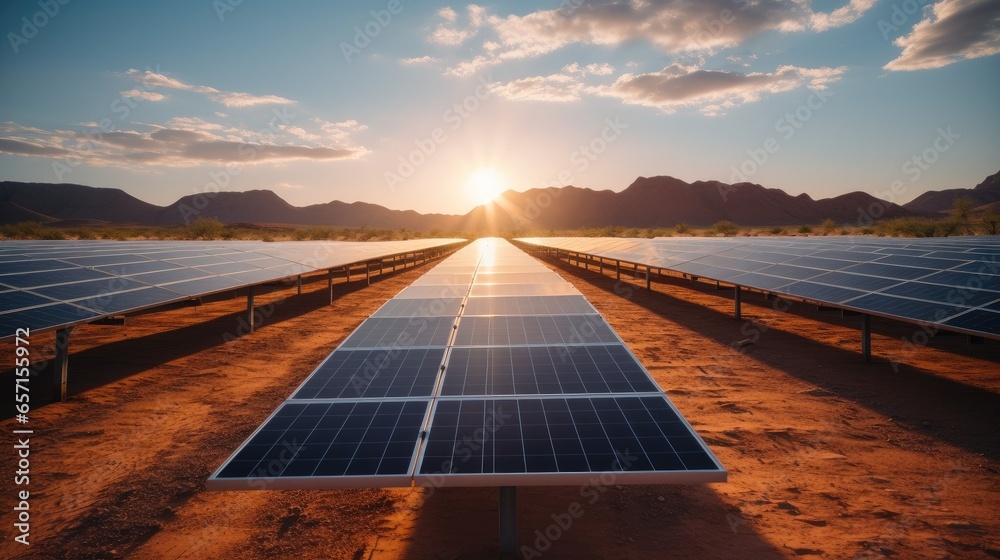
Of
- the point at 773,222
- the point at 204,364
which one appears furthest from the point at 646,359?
the point at 773,222

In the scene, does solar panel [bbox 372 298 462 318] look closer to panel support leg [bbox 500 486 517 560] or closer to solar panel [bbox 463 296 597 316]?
solar panel [bbox 463 296 597 316]

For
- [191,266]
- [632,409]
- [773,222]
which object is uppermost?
[773,222]

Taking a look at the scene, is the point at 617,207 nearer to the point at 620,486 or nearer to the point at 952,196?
the point at 952,196

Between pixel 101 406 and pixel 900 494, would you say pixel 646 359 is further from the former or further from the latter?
pixel 101 406

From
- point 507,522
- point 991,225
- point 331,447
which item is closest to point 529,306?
point 507,522

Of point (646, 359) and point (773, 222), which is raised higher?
point (773, 222)

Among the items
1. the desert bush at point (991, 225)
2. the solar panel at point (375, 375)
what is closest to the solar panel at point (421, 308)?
the solar panel at point (375, 375)

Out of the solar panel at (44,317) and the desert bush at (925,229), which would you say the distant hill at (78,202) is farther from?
the desert bush at (925,229)

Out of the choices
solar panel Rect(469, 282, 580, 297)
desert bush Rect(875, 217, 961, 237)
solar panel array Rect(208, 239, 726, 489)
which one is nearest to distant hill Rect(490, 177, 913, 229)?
desert bush Rect(875, 217, 961, 237)
